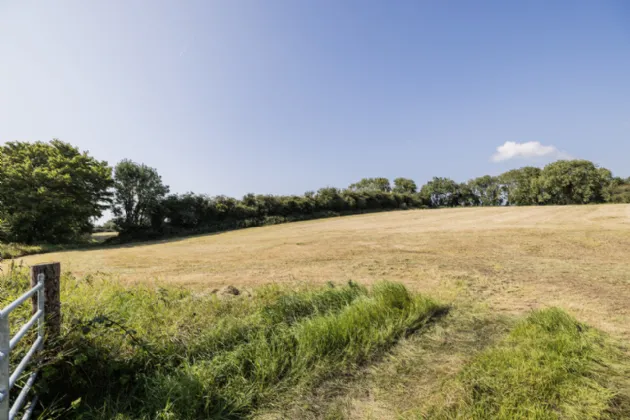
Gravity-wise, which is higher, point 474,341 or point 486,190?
point 486,190

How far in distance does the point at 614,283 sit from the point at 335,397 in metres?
7.30

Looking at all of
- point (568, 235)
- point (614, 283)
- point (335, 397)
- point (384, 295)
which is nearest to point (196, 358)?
point (335, 397)

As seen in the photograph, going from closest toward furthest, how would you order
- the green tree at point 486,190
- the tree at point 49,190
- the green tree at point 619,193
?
the tree at point 49,190, the green tree at point 619,193, the green tree at point 486,190

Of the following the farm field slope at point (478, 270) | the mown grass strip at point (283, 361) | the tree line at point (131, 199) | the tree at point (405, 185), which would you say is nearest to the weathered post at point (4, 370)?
the mown grass strip at point (283, 361)

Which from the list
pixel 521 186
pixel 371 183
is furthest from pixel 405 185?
pixel 521 186

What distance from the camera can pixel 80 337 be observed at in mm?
2842

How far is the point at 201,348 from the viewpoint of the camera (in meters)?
3.34

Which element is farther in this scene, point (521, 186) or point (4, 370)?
point (521, 186)

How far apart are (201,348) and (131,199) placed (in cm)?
2774

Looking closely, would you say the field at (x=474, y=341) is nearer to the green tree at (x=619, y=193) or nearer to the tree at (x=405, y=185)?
the green tree at (x=619, y=193)

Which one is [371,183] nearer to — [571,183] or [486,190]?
[486,190]

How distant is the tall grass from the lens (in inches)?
101

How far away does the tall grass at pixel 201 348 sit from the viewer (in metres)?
2.57

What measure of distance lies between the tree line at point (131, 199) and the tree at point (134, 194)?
77 mm
